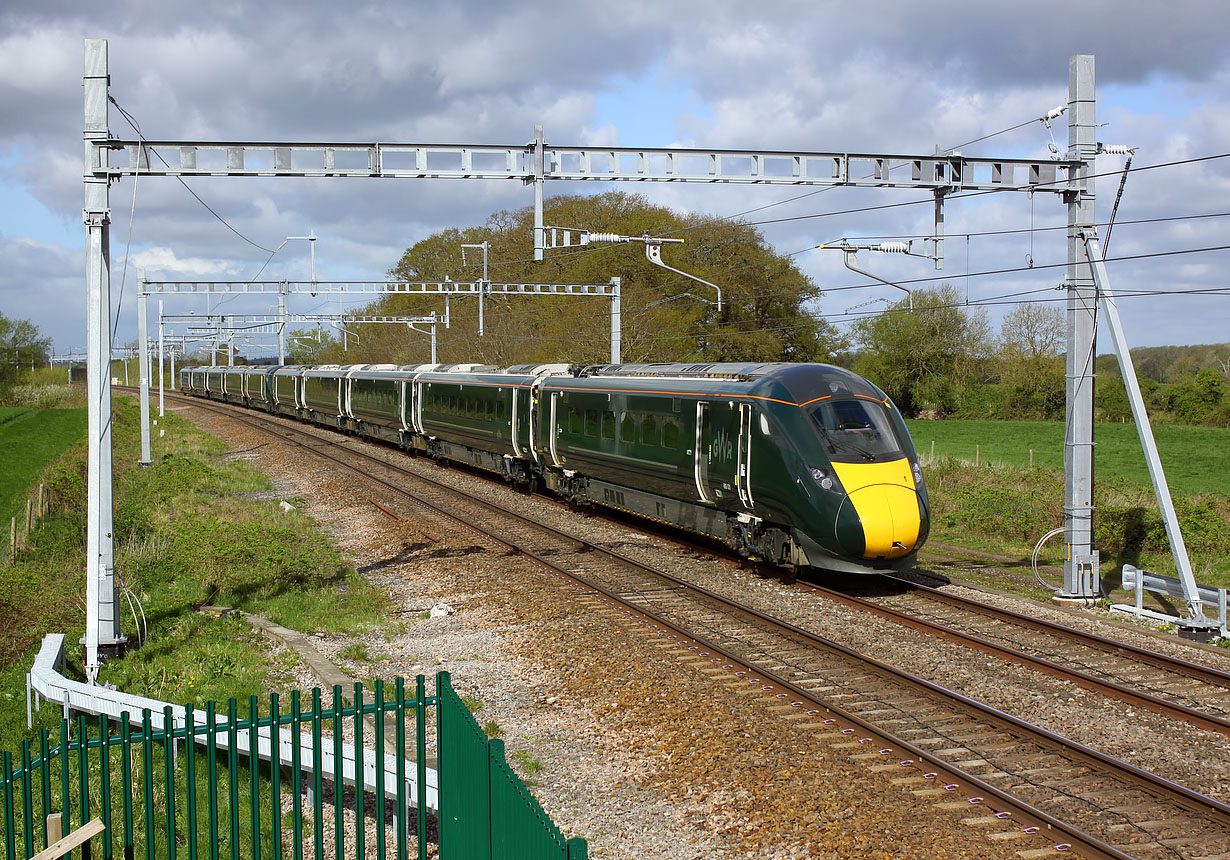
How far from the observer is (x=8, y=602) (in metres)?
12.2

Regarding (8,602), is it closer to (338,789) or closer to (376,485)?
(338,789)

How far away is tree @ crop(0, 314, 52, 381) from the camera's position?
6956cm

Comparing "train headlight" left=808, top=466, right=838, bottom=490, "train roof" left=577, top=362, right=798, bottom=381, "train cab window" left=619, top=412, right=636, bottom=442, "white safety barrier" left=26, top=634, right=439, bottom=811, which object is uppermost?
"train roof" left=577, top=362, right=798, bottom=381

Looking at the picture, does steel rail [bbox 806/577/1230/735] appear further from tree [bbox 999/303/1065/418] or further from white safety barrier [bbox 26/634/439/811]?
tree [bbox 999/303/1065/418]

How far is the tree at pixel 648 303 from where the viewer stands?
43562mm

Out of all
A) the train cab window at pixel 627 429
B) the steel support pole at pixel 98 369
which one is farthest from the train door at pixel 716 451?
the steel support pole at pixel 98 369

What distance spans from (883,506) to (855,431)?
1.15 meters

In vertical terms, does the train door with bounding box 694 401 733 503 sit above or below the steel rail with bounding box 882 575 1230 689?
above

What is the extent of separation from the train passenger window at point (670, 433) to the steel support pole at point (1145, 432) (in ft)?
21.1

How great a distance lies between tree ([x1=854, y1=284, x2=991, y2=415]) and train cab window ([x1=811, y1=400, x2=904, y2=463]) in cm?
4395

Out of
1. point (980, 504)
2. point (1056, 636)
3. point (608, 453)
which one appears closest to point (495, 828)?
point (1056, 636)

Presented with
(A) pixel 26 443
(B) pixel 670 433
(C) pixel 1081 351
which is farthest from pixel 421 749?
(A) pixel 26 443

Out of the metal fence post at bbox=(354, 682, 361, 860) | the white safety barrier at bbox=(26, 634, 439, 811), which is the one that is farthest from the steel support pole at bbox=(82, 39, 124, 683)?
the metal fence post at bbox=(354, 682, 361, 860)

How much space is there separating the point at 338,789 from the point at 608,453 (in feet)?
43.9
